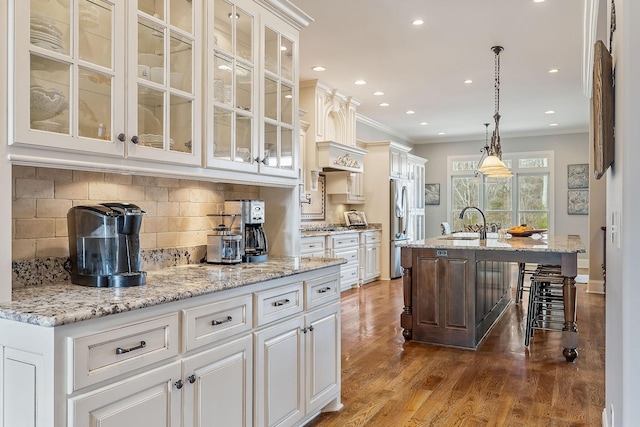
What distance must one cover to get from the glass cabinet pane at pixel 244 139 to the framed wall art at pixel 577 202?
9079 millimetres

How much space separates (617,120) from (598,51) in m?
0.36

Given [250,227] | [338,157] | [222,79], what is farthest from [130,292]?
[338,157]

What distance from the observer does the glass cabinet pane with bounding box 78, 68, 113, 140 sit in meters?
1.68

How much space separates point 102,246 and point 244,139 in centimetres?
97

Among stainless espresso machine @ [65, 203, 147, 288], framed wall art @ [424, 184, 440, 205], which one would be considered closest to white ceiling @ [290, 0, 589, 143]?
stainless espresso machine @ [65, 203, 147, 288]

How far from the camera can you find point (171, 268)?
2.35m

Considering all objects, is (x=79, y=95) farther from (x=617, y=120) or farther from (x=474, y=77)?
(x=474, y=77)

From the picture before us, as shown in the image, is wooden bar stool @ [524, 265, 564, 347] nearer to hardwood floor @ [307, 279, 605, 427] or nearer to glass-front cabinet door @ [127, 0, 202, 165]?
→ hardwood floor @ [307, 279, 605, 427]

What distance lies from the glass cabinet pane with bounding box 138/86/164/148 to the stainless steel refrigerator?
6.15 m

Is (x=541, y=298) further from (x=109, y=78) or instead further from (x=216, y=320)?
(x=109, y=78)

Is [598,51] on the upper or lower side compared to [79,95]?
upper

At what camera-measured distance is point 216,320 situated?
1.85 meters

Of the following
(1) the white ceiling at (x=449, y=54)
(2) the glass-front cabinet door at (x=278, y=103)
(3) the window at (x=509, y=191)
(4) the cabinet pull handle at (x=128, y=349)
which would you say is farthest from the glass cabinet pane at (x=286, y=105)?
(3) the window at (x=509, y=191)

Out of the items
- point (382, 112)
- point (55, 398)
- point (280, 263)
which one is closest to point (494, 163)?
point (382, 112)
